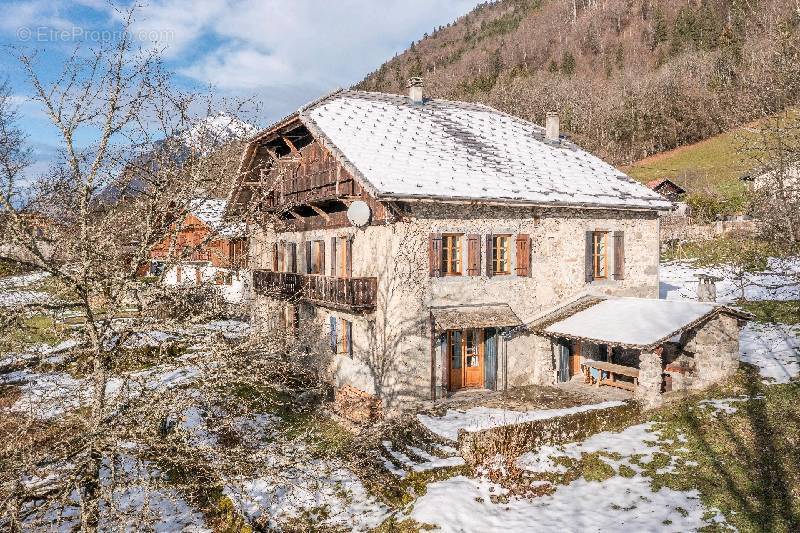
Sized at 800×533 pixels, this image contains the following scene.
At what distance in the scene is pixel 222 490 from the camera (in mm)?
11539

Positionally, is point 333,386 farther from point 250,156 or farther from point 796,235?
point 796,235

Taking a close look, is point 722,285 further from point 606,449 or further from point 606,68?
point 606,68

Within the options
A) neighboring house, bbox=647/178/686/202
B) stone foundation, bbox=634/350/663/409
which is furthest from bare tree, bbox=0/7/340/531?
neighboring house, bbox=647/178/686/202

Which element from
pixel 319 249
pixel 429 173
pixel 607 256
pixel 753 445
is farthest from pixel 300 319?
pixel 753 445

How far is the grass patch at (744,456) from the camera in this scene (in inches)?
362

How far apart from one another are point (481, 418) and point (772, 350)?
10.3 m

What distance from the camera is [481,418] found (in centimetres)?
1327

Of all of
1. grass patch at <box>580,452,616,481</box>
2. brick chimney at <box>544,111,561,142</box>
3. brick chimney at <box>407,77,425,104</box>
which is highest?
brick chimney at <box>407,77,425,104</box>

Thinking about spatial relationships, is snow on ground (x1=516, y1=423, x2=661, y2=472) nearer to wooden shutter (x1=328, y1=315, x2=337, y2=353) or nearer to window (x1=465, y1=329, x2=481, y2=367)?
window (x1=465, y1=329, x2=481, y2=367)

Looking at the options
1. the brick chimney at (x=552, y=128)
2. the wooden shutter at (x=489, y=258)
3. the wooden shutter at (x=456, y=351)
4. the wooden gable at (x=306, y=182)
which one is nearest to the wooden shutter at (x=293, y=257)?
the wooden gable at (x=306, y=182)

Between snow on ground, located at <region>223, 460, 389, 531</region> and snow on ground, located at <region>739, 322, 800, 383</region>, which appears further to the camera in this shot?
snow on ground, located at <region>739, 322, 800, 383</region>

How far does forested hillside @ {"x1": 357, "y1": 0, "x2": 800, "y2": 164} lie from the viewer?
5931 cm

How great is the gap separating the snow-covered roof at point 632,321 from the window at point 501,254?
2116mm

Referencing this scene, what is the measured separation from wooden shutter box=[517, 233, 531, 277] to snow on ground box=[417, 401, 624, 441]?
4.21 m
